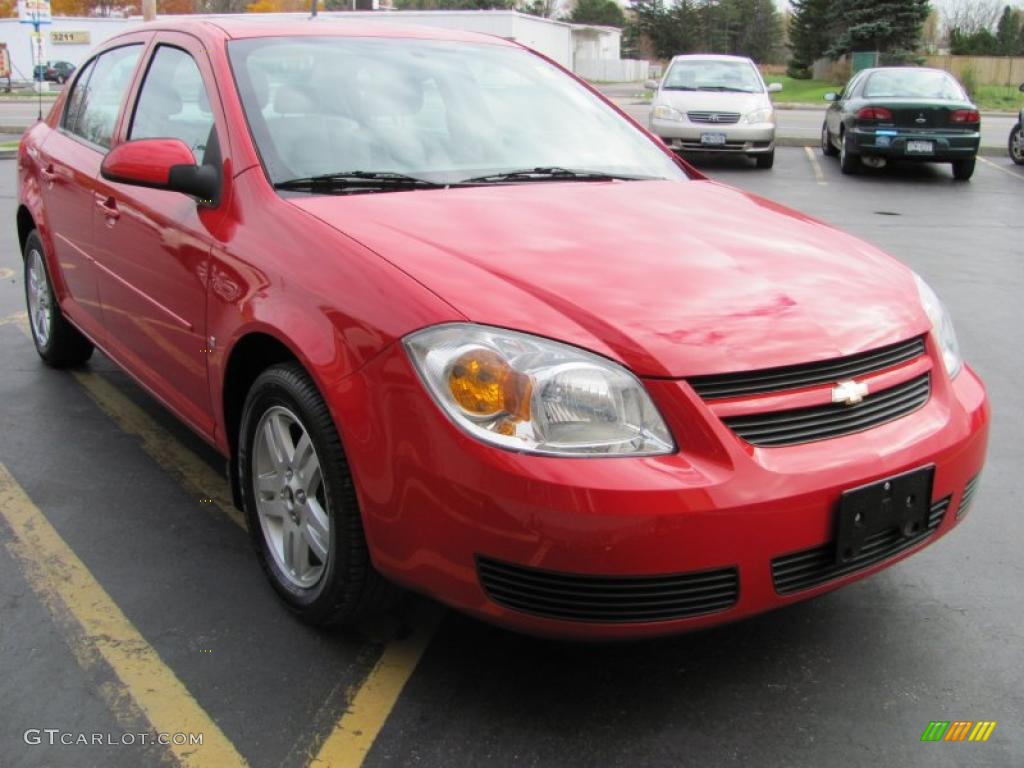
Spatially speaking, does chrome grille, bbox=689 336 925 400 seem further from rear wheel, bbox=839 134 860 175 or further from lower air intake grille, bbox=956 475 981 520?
rear wheel, bbox=839 134 860 175

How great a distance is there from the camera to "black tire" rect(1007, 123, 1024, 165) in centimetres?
1588

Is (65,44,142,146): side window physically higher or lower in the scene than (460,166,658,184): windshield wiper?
higher

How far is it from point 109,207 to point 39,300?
1.68m

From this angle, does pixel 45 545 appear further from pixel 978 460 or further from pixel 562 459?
pixel 978 460

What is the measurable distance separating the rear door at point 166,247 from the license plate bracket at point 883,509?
190cm

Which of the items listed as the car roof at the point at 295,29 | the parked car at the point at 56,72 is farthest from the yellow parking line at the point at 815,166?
the parked car at the point at 56,72

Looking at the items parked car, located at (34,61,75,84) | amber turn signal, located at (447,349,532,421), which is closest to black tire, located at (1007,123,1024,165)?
amber turn signal, located at (447,349,532,421)

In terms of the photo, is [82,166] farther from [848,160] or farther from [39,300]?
[848,160]

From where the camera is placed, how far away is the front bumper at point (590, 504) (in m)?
2.18

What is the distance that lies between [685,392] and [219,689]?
139cm

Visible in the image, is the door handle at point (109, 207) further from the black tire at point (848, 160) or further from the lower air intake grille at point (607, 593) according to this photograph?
the black tire at point (848, 160)

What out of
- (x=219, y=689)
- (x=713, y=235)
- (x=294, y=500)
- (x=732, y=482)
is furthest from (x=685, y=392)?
(x=219, y=689)

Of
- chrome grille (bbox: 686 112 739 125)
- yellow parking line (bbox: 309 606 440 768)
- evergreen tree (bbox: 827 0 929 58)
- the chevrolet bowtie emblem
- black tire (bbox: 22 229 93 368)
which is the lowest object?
yellow parking line (bbox: 309 606 440 768)

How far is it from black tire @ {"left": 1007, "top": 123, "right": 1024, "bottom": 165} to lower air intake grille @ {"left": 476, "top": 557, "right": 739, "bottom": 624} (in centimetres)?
1591
